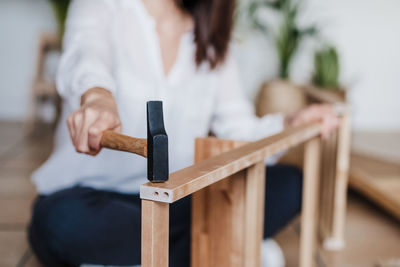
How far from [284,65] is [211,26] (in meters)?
1.73

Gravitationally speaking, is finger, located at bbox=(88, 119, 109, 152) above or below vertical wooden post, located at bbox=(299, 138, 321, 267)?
above

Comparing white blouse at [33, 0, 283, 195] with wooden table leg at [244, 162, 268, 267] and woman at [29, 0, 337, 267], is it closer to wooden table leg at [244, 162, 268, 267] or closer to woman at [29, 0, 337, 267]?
woman at [29, 0, 337, 267]

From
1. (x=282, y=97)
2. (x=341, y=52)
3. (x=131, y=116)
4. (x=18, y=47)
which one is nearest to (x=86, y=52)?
(x=131, y=116)

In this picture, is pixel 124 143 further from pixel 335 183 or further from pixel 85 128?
pixel 335 183

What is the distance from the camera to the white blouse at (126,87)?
0.89 meters

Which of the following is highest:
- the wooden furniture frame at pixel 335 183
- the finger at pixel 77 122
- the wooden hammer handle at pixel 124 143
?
the finger at pixel 77 122

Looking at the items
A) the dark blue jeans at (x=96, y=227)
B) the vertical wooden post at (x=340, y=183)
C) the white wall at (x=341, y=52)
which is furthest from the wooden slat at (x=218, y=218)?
the white wall at (x=341, y=52)

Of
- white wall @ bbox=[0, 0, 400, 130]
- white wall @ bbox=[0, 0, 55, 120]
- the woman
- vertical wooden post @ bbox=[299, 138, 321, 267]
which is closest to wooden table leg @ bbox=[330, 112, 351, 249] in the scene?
the woman

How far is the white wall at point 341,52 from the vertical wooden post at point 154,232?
2.83 m

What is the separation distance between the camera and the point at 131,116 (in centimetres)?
94

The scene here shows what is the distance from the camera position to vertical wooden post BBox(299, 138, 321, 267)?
108 cm

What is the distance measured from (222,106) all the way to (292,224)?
0.63 metres

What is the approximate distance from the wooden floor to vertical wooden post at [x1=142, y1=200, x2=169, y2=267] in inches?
34.0

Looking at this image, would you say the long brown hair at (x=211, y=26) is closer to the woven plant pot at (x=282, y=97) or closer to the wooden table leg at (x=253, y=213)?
the wooden table leg at (x=253, y=213)
